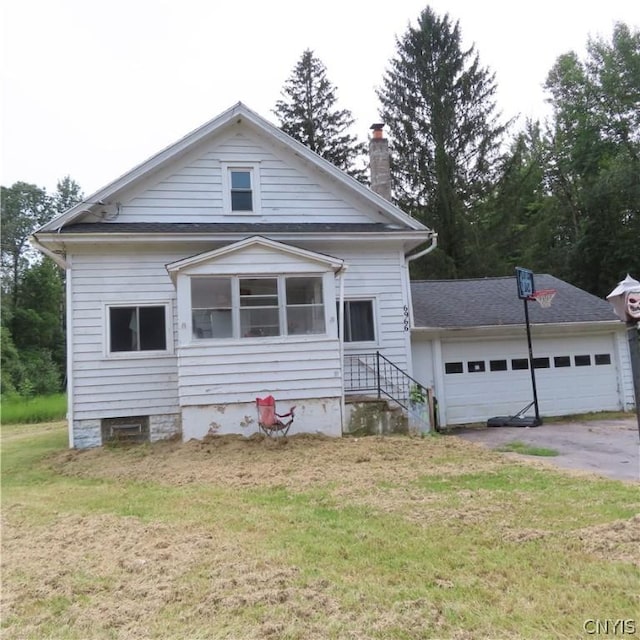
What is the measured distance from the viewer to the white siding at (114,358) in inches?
392

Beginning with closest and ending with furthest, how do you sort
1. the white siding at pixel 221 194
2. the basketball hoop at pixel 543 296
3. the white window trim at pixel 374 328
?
the white siding at pixel 221 194 → the white window trim at pixel 374 328 → the basketball hoop at pixel 543 296

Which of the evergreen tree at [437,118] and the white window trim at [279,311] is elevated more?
the evergreen tree at [437,118]

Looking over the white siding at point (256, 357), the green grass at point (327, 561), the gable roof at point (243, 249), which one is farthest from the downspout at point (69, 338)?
the green grass at point (327, 561)

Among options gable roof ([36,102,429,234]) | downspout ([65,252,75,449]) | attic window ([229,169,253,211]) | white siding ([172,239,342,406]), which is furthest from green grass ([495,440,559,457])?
downspout ([65,252,75,449])

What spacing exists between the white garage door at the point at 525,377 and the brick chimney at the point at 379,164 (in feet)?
13.7

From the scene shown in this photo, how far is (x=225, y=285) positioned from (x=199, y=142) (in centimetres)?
354

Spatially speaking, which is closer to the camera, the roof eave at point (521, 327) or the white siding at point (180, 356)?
the white siding at point (180, 356)

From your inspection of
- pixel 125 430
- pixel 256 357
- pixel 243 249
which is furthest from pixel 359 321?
pixel 125 430

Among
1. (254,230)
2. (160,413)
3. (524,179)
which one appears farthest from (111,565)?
(524,179)

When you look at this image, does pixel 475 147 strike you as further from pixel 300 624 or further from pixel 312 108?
pixel 300 624

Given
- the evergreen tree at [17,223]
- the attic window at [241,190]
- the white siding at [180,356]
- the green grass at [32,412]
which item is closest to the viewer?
the white siding at [180,356]

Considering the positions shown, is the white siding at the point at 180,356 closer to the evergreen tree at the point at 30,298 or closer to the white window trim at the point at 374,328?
the white window trim at the point at 374,328

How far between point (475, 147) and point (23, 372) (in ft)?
93.7

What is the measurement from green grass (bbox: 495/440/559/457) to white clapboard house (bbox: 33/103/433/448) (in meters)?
2.90
